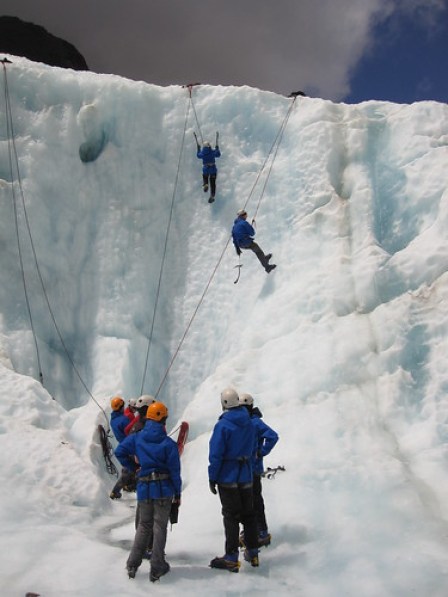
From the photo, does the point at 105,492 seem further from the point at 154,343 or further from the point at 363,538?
the point at 154,343

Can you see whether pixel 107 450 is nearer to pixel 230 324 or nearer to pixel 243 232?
pixel 230 324

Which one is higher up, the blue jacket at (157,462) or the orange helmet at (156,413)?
the orange helmet at (156,413)

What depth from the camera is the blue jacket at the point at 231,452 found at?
4910 mm

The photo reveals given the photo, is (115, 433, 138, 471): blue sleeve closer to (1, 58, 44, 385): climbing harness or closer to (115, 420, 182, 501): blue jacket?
(115, 420, 182, 501): blue jacket

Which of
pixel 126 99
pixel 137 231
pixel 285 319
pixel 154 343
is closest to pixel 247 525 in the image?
pixel 285 319

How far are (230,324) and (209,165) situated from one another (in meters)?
3.79

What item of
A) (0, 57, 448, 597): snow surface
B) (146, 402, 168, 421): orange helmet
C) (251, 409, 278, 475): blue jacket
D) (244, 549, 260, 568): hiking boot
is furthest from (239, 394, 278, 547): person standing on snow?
(146, 402, 168, 421): orange helmet

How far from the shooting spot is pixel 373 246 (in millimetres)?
9336

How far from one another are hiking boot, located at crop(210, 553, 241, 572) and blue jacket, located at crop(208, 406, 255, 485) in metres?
0.70

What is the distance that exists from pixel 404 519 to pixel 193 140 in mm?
9830

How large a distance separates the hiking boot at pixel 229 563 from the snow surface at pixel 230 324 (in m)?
0.08

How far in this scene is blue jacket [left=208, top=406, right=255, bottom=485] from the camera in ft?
16.1

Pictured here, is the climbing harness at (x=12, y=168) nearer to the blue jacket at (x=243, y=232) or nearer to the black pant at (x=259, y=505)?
the blue jacket at (x=243, y=232)

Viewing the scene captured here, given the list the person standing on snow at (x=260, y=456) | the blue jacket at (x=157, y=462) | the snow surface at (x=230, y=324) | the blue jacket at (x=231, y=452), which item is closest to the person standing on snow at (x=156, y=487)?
the blue jacket at (x=157, y=462)
